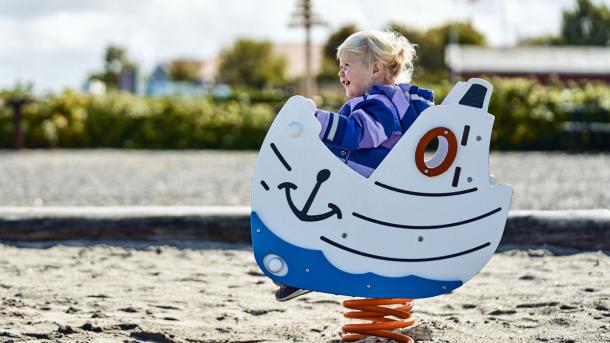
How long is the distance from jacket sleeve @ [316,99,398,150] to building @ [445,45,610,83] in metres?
35.4

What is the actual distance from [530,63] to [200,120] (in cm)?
2811

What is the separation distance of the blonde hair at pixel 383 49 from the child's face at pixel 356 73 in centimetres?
2

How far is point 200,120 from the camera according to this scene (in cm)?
1575

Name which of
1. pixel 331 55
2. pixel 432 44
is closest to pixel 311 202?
pixel 331 55

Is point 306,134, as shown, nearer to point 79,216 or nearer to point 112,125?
point 79,216

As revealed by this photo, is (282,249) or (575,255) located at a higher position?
(282,249)

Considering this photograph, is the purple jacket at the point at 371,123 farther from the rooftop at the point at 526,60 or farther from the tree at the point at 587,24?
the tree at the point at 587,24

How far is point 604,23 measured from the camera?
222 ft

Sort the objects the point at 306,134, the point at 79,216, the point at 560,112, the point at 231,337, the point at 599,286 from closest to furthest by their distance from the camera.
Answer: the point at 306,134, the point at 231,337, the point at 599,286, the point at 79,216, the point at 560,112

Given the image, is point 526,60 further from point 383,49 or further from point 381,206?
point 381,206

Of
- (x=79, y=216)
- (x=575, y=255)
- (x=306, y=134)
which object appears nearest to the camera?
(x=306, y=134)

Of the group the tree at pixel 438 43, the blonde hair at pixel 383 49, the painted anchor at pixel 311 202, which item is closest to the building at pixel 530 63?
the tree at pixel 438 43

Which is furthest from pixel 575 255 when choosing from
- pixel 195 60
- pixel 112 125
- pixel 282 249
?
pixel 195 60

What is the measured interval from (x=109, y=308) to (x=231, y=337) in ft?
2.12
